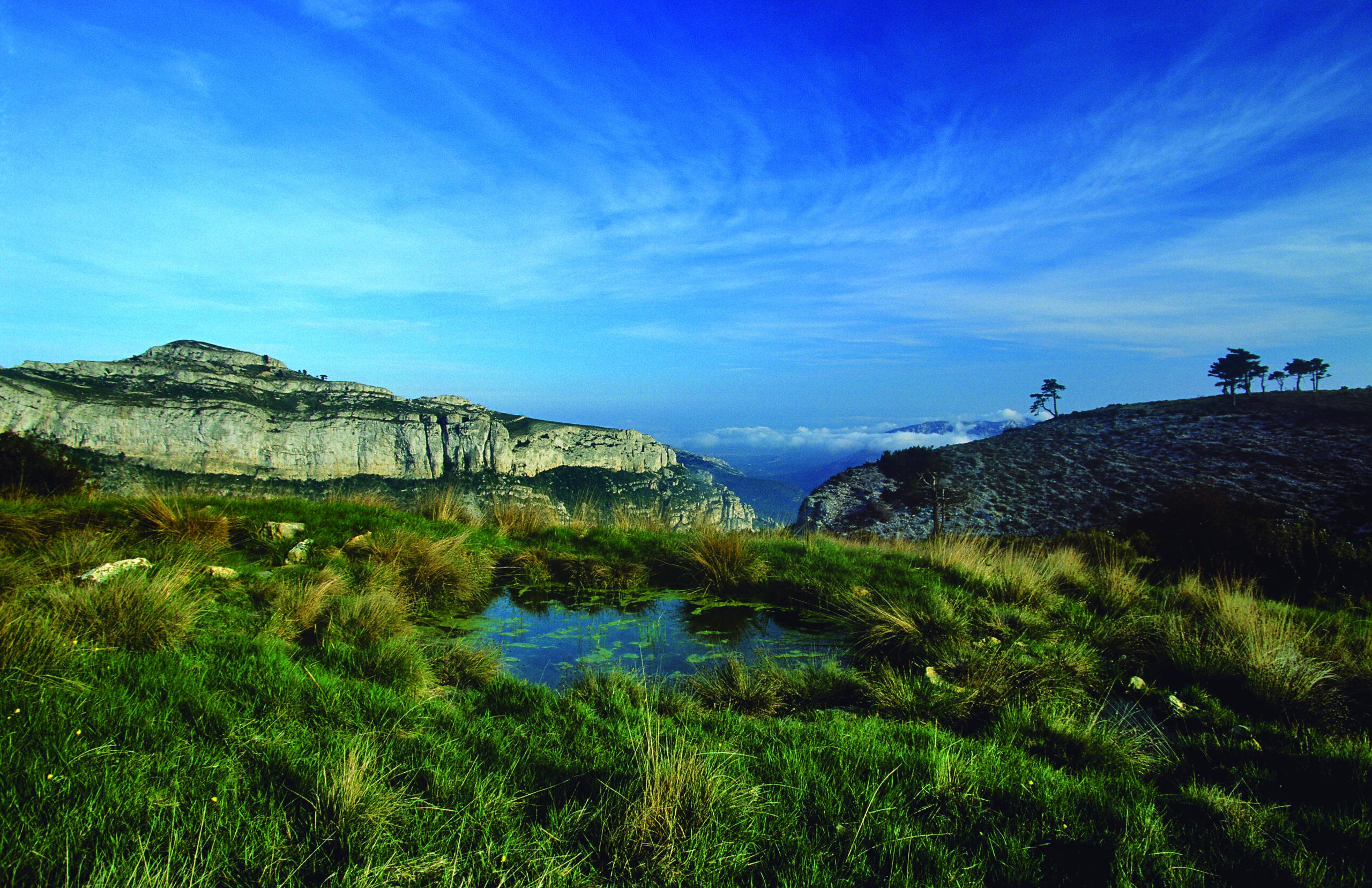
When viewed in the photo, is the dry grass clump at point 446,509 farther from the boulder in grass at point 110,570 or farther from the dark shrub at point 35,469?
the dark shrub at point 35,469

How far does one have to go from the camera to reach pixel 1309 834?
8.48 feet

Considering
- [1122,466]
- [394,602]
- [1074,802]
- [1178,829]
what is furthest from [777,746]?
[1122,466]

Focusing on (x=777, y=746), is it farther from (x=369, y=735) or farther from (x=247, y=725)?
(x=247, y=725)

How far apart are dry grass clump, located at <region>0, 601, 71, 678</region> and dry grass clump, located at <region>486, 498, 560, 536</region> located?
22.6ft

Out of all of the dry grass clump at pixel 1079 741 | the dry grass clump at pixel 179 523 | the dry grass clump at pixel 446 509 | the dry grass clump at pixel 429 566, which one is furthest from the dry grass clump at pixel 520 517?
the dry grass clump at pixel 1079 741

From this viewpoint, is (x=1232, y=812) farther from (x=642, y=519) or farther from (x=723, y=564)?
(x=642, y=519)

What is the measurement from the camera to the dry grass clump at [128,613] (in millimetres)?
3975

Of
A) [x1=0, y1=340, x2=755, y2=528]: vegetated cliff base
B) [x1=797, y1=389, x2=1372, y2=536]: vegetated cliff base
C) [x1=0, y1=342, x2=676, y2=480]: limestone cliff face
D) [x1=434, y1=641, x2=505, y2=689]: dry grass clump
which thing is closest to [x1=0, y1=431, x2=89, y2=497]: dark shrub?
[x1=434, y1=641, x2=505, y2=689]: dry grass clump

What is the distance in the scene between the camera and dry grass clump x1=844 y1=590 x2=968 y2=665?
17.6ft

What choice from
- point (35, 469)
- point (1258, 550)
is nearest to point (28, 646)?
point (35, 469)

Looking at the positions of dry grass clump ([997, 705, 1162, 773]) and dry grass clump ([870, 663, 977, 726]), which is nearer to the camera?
dry grass clump ([997, 705, 1162, 773])

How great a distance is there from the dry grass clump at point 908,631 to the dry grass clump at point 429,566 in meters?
5.10

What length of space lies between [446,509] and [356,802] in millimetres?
9456

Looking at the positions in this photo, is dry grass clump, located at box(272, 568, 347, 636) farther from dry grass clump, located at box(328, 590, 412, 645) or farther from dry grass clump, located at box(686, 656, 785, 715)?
dry grass clump, located at box(686, 656, 785, 715)
